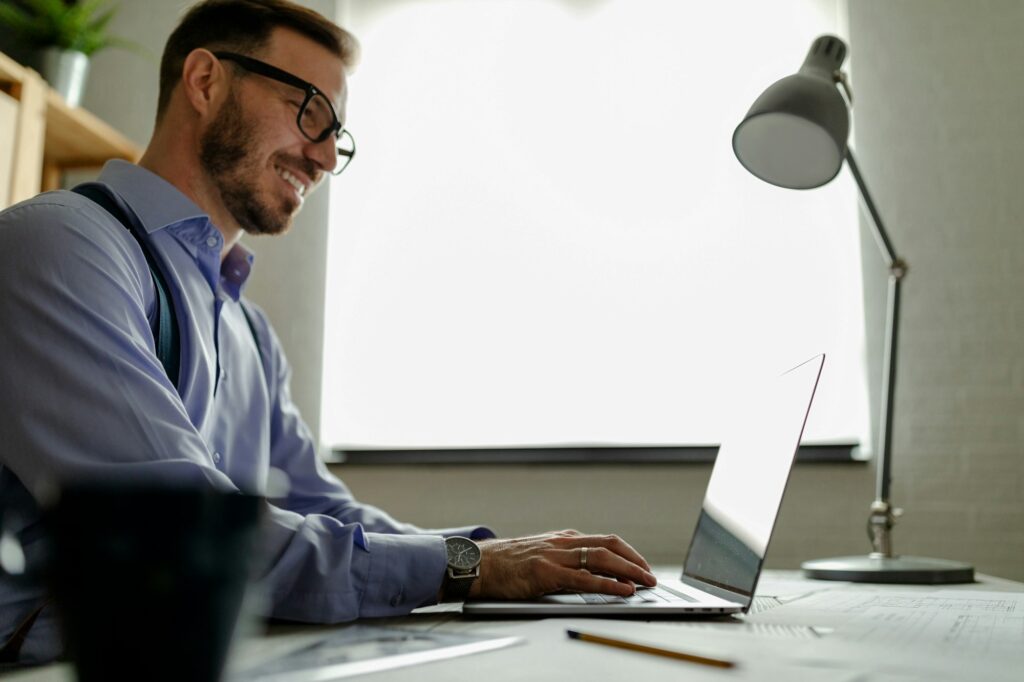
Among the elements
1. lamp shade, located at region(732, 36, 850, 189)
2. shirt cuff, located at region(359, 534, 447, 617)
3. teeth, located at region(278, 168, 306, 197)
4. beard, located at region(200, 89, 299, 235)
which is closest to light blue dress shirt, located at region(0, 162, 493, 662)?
shirt cuff, located at region(359, 534, 447, 617)

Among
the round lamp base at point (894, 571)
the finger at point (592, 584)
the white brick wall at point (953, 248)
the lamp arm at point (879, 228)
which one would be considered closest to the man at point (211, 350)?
the finger at point (592, 584)

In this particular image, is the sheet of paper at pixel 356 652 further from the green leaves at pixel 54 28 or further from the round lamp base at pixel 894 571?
the green leaves at pixel 54 28

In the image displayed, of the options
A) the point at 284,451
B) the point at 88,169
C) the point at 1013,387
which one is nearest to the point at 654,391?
the point at 1013,387

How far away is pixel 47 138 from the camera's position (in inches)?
75.7

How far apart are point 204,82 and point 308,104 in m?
0.15

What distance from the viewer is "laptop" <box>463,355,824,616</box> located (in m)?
0.70

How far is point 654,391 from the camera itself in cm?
176

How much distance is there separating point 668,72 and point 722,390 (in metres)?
0.71

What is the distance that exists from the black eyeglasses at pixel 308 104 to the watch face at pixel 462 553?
0.70m

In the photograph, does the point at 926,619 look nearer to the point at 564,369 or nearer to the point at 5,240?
the point at 5,240

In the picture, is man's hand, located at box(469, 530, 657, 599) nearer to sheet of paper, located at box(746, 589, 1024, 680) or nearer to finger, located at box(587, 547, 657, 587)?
finger, located at box(587, 547, 657, 587)

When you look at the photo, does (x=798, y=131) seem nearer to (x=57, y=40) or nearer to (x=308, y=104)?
(x=308, y=104)

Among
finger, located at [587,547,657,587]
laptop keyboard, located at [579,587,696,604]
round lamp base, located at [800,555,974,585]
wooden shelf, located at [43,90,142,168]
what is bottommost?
round lamp base, located at [800,555,974,585]

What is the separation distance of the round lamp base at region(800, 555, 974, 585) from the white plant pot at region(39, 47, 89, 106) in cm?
174
